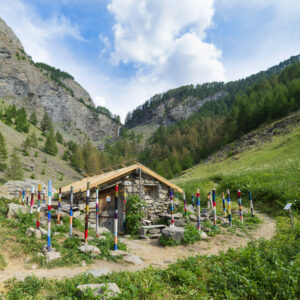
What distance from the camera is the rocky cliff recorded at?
126m

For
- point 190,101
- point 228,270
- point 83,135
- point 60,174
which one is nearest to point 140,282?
point 228,270

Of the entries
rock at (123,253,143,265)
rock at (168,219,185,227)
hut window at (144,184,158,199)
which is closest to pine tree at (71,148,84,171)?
hut window at (144,184,158,199)

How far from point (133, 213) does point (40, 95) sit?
499ft

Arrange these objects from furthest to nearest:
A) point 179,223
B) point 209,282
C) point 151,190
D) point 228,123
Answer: point 228,123 → point 151,190 → point 179,223 → point 209,282

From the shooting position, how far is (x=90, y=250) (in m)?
6.67

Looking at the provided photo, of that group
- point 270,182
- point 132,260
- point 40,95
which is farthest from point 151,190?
point 40,95

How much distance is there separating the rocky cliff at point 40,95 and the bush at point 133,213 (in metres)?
138

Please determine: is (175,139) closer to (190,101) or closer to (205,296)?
(190,101)

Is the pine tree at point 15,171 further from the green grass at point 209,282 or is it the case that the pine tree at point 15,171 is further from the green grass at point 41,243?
the green grass at point 209,282

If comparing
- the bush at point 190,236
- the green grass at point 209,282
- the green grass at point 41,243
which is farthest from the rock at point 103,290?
the bush at point 190,236

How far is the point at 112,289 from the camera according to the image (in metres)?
4.14

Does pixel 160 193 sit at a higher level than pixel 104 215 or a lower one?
higher

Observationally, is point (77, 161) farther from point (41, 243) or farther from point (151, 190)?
point (41, 243)

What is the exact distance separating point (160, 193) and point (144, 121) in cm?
17947
